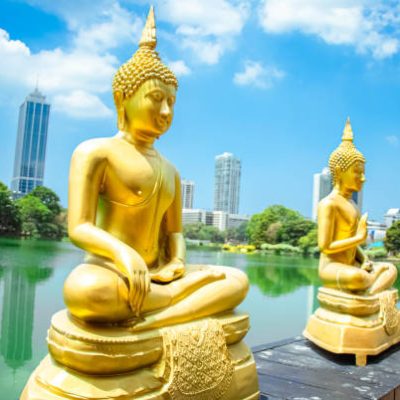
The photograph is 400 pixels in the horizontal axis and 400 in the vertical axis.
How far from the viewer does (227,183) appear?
66.8 meters

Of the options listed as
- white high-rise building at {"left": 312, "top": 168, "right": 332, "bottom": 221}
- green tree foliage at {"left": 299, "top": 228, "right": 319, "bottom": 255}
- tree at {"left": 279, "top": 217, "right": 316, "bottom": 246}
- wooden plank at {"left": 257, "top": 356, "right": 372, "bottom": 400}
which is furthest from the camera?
white high-rise building at {"left": 312, "top": 168, "right": 332, "bottom": 221}

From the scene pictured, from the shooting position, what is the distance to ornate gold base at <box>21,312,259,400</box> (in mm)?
1972

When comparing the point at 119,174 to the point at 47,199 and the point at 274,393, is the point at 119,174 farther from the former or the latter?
the point at 47,199

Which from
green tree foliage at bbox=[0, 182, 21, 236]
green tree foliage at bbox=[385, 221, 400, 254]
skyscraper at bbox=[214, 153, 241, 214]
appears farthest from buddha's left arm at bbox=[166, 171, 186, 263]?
skyscraper at bbox=[214, 153, 241, 214]

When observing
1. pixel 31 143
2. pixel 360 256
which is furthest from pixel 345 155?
pixel 31 143

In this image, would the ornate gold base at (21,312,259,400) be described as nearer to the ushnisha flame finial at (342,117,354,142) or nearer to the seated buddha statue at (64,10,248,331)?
the seated buddha statue at (64,10,248,331)

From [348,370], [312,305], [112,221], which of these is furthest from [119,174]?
[312,305]

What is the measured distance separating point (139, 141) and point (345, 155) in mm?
2317

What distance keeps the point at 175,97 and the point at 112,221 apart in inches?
29.8

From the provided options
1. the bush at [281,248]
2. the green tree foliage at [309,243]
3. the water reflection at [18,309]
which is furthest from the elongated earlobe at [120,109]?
the bush at [281,248]

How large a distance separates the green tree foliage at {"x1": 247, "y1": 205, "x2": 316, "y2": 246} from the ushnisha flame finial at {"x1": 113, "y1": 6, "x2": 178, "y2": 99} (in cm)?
2904

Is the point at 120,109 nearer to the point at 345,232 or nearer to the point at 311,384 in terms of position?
the point at 311,384

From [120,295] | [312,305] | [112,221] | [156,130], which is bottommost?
[312,305]

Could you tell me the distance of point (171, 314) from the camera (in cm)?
230
